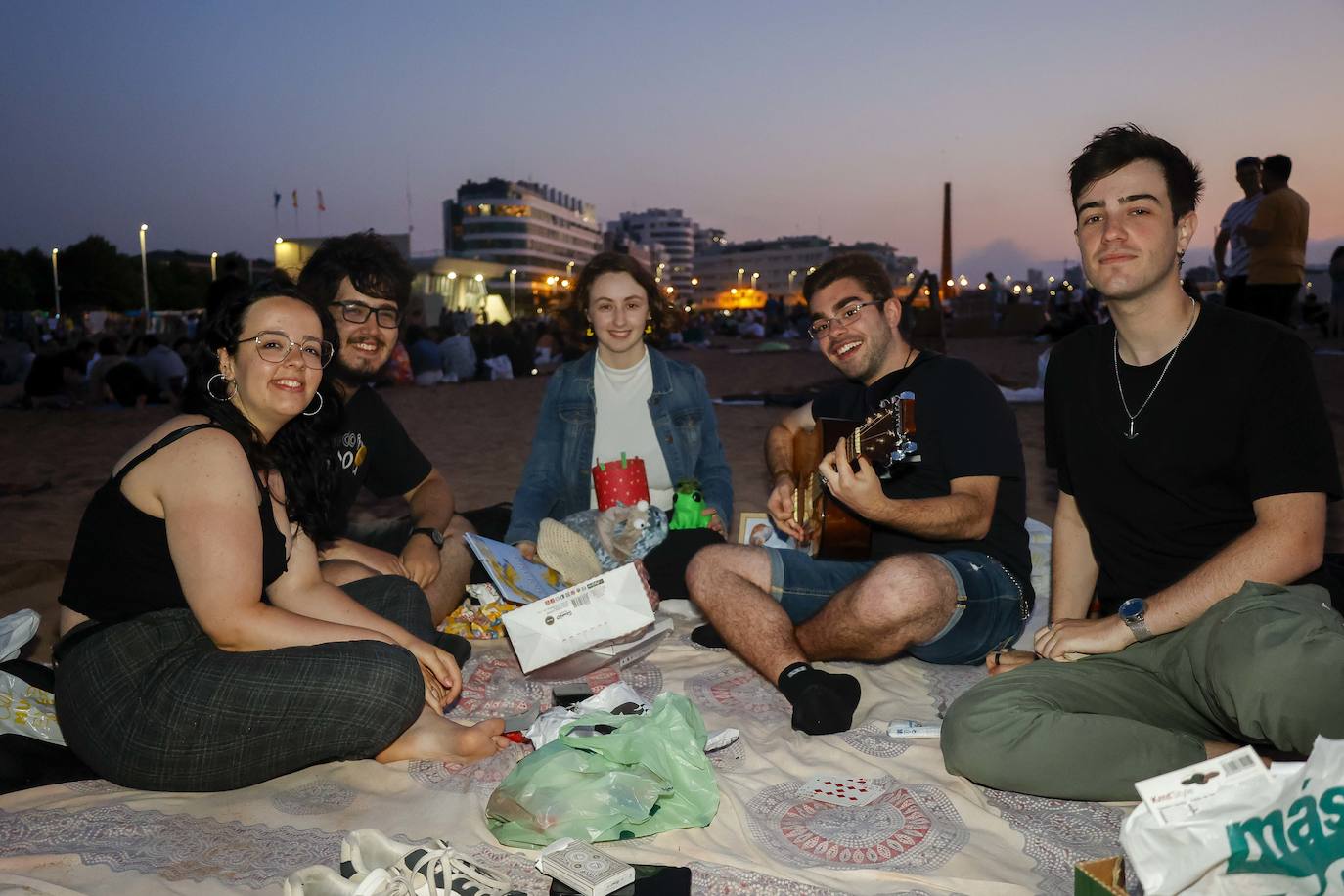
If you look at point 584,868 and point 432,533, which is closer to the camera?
point 584,868

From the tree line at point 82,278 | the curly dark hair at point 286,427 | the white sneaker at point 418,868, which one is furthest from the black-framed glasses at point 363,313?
the tree line at point 82,278

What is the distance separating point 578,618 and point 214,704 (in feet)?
4.81

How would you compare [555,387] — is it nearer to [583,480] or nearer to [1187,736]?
[583,480]

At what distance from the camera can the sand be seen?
6184mm

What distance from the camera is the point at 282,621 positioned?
122 inches

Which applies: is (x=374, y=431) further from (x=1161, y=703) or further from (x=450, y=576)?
(x=1161, y=703)

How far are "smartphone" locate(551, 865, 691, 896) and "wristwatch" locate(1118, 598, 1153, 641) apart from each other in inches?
59.8

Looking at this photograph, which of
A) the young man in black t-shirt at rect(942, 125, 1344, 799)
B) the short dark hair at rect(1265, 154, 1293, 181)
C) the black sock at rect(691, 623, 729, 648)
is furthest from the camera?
the short dark hair at rect(1265, 154, 1293, 181)

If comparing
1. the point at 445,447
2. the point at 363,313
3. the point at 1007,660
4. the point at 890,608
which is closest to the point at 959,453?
the point at 890,608

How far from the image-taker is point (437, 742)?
10.9 ft

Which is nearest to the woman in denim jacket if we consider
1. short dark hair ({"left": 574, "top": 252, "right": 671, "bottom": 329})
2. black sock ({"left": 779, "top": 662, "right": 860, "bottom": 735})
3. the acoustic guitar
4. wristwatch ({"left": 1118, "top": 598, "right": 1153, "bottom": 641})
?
short dark hair ({"left": 574, "top": 252, "right": 671, "bottom": 329})

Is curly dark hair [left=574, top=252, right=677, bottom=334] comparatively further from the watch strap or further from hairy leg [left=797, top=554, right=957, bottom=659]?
the watch strap

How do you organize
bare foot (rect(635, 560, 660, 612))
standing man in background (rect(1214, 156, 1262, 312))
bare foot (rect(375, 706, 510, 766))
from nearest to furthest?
bare foot (rect(375, 706, 510, 766))
bare foot (rect(635, 560, 660, 612))
standing man in background (rect(1214, 156, 1262, 312))

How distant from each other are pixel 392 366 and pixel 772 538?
45.8ft
